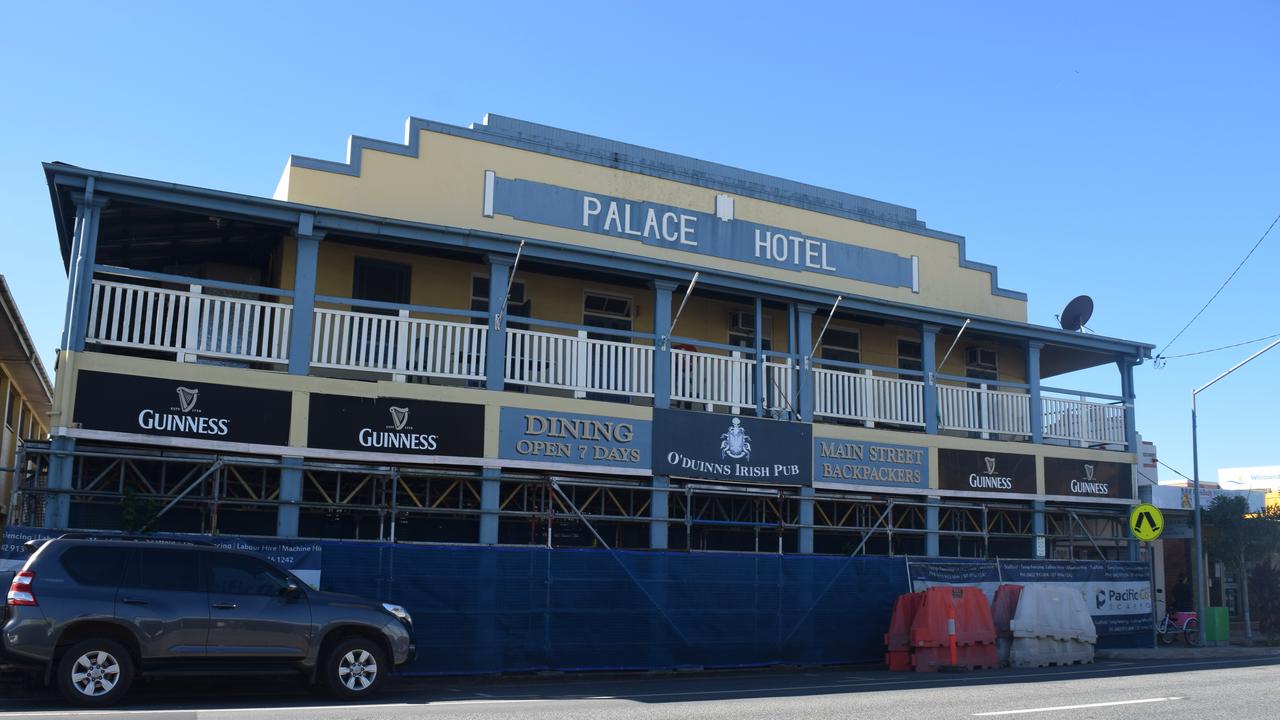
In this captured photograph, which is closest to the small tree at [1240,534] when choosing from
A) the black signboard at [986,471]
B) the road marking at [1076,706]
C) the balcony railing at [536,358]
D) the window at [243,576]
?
the balcony railing at [536,358]

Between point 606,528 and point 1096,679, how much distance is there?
26.8 feet

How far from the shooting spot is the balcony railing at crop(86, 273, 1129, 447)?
51.9 ft

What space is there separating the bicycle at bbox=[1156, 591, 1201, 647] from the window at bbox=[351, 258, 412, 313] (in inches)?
676

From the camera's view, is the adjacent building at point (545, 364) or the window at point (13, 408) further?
the window at point (13, 408)

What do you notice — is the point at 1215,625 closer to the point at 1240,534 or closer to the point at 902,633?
the point at 1240,534

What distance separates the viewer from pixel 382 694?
1318 cm

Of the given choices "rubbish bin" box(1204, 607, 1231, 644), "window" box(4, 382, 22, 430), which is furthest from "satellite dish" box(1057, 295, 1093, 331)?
"window" box(4, 382, 22, 430)

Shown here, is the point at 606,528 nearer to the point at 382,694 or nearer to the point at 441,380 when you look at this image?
the point at 441,380

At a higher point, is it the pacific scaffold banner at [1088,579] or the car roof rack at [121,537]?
the car roof rack at [121,537]

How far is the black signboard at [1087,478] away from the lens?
22703mm

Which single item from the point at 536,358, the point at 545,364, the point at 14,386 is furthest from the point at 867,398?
the point at 14,386

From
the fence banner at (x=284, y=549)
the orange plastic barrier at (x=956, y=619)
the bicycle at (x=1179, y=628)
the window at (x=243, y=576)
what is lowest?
the bicycle at (x=1179, y=628)

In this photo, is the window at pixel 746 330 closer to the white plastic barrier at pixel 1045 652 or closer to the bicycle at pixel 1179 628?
the white plastic barrier at pixel 1045 652

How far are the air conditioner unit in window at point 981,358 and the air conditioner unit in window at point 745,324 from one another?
520 cm
